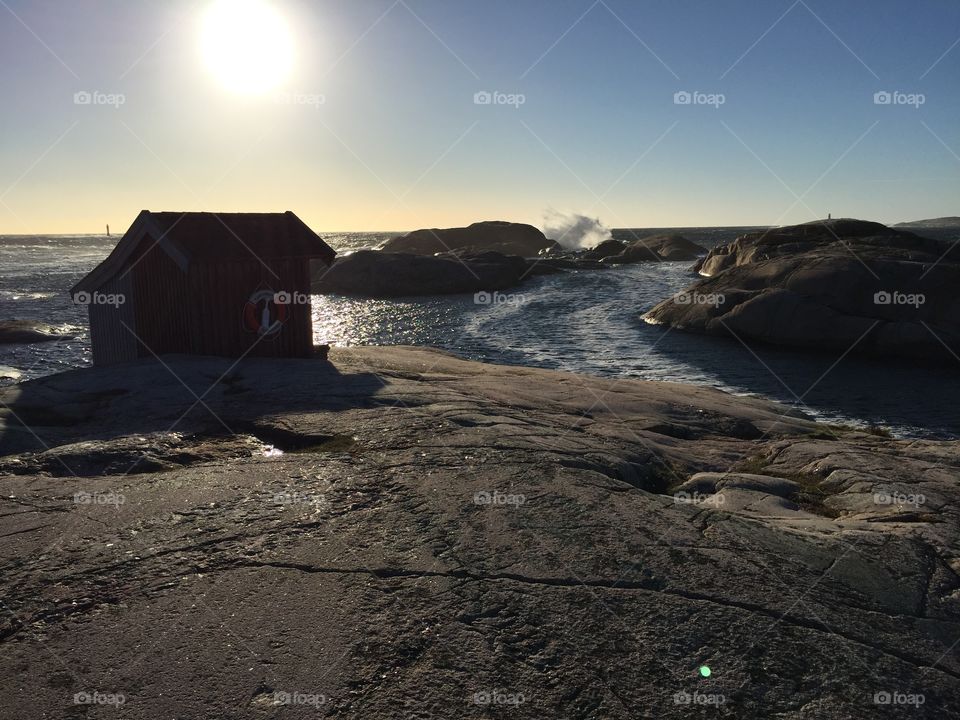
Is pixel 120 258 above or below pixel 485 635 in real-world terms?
above

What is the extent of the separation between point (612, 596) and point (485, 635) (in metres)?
1.16

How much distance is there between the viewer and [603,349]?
29.9 metres

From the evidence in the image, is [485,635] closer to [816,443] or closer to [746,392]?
[816,443]

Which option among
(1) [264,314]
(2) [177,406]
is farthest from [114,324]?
(2) [177,406]

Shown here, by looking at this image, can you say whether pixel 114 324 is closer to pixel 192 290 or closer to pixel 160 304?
pixel 160 304

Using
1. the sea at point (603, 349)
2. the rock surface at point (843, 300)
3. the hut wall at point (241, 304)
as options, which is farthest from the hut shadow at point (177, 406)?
the rock surface at point (843, 300)

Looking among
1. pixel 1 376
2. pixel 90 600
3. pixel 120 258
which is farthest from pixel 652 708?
pixel 1 376

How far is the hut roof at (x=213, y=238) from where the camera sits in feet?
51.4

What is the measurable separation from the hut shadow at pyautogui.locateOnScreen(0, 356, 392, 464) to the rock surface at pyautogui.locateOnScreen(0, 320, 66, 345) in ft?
70.8

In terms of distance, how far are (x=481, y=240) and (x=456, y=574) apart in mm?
102948

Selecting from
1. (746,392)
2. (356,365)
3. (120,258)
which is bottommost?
(746,392)

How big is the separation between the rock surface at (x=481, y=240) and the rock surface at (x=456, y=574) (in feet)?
280

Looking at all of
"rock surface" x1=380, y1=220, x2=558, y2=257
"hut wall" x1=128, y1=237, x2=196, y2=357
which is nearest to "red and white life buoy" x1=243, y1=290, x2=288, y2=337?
"hut wall" x1=128, y1=237, x2=196, y2=357

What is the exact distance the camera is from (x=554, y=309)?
44.2 meters
